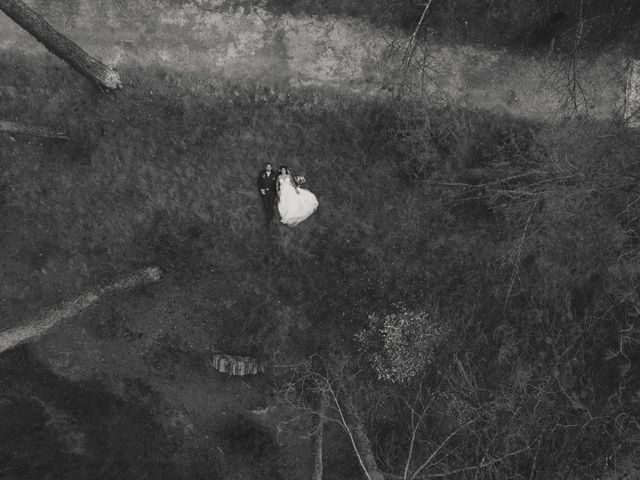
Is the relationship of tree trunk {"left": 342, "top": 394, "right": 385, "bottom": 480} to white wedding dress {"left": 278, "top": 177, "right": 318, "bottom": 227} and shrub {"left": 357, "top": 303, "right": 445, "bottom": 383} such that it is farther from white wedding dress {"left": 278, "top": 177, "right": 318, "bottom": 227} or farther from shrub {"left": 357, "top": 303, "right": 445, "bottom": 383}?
white wedding dress {"left": 278, "top": 177, "right": 318, "bottom": 227}

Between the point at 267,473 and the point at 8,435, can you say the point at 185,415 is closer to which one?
the point at 267,473

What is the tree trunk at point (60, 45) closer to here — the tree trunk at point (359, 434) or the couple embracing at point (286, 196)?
the couple embracing at point (286, 196)

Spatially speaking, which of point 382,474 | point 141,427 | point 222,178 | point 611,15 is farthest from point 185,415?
point 611,15

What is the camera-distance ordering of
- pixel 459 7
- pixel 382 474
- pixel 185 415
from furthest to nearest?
pixel 185 415 → pixel 459 7 → pixel 382 474

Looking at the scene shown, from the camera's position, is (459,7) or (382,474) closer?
(382,474)

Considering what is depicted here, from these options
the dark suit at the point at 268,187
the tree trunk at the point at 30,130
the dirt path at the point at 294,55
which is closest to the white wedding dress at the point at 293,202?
the dark suit at the point at 268,187

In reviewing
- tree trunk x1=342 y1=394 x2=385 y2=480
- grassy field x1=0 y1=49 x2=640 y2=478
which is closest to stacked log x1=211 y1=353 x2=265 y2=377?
grassy field x1=0 y1=49 x2=640 y2=478
